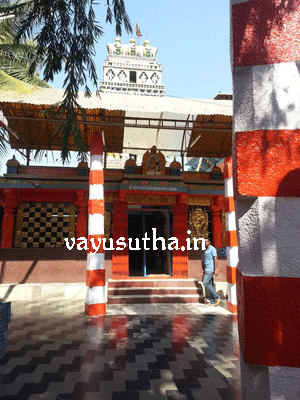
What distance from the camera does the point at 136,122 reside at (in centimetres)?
853

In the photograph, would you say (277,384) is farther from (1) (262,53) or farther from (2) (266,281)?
(1) (262,53)

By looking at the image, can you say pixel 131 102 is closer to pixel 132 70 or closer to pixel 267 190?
pixel 267 190

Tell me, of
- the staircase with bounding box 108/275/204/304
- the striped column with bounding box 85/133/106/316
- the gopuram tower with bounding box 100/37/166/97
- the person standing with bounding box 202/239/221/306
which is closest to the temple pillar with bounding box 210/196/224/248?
the staircase with bounding box 108/275/204/304

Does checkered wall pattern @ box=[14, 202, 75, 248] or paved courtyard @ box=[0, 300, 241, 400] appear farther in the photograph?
checkered wall pattern @ box=[14, 202, 75, 248]

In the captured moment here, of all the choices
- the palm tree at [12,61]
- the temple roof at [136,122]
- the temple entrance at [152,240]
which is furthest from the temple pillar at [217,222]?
the palm tree at [12,61]

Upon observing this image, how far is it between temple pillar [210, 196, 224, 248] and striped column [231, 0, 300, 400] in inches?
373

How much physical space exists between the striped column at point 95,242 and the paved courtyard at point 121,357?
397 millimetres

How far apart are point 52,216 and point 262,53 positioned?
9921mm

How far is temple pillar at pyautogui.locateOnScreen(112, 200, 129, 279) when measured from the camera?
32.7 ft

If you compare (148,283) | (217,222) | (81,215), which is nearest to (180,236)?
(217,222)

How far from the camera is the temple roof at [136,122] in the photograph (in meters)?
7.74

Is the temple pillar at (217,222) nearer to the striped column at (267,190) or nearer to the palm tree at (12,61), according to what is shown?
the palm tree at (12,61)

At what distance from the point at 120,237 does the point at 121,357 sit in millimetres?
6039

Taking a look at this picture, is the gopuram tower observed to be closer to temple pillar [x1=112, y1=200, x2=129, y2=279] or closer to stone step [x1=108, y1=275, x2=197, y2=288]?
temple pillar [x1=112, y1=200, x2=129, y2=279]
